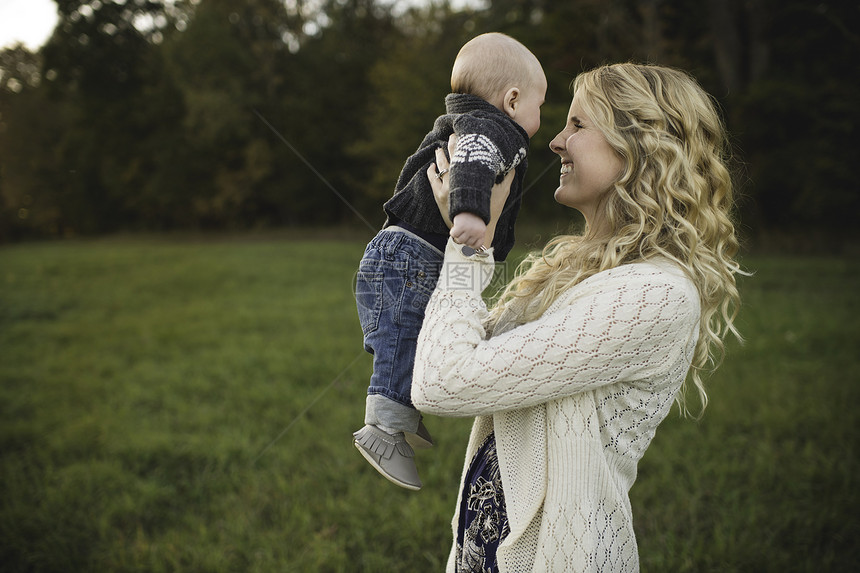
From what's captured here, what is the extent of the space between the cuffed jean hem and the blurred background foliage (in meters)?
0.60

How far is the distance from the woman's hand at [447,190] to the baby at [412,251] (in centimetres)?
5

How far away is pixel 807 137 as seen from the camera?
14375 millimetres

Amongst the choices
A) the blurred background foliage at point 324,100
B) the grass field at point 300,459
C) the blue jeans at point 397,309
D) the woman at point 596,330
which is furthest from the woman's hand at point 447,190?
the grass field at point 300,459

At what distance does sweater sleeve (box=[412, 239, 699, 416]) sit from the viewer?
1171 mm

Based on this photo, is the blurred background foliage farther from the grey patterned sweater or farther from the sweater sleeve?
the sweater sleeve

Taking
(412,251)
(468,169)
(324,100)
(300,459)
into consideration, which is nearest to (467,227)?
(468,169)

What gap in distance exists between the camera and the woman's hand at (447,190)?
51.0 inches

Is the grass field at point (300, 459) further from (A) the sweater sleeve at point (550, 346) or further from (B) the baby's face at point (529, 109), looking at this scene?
(B) the baby's face at point (529, 109)

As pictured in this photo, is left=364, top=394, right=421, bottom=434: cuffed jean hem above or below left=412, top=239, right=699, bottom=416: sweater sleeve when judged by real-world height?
below

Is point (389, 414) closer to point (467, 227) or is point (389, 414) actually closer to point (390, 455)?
point (390, 455)

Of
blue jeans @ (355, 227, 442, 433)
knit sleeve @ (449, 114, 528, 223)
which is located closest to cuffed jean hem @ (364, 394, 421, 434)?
blue jeans @ (355, 227, 442, 433)

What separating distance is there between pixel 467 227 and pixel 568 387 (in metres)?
0.39

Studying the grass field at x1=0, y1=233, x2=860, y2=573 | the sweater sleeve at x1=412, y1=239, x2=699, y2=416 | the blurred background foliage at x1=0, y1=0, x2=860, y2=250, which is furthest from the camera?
the blurred background foliage at x1=0, y1=0, x2=860, y2=250

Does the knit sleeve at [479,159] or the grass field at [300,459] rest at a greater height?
the knit sleeve at [479,159]
